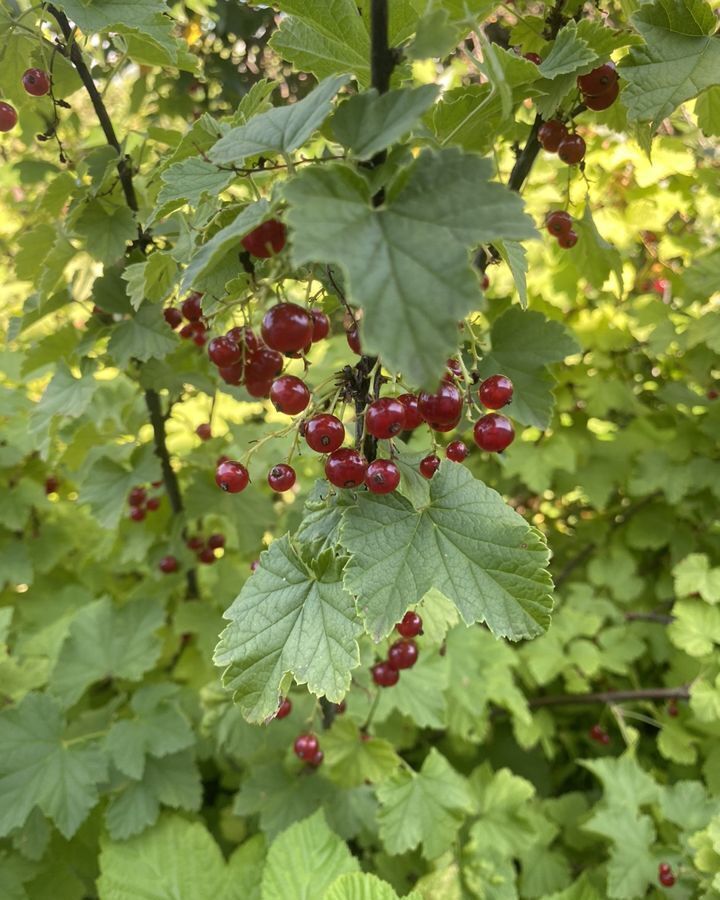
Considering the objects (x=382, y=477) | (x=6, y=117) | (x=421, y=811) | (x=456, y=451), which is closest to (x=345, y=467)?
(x=382, y=477)

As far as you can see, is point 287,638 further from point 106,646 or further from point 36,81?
point 36,81

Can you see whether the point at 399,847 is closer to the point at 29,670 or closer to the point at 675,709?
the point at 29,670

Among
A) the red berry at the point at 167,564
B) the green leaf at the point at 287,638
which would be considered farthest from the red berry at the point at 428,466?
the red berry at the point at 167,564

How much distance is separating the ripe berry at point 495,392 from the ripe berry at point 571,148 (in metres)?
0.45

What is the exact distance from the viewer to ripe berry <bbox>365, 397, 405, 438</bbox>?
2.55 ft

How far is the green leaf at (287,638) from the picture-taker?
0.83 m

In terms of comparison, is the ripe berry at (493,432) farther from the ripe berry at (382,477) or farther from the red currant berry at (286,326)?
the red currant berry at (286,326)

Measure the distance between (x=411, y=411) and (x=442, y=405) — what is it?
1.7 inches

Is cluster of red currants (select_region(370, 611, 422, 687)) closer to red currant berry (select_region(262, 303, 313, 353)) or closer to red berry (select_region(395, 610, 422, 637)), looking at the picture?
red berry (select_region(395, 610, 422, 637))

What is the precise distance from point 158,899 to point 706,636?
1.58 m

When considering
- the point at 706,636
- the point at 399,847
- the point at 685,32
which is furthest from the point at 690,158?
the point at 399,847

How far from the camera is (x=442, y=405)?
2.63 feet

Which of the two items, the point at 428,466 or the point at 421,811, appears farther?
the point at 421,811

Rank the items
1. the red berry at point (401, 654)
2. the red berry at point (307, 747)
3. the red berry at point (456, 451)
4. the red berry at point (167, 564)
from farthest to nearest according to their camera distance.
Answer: the red berry at point (167, 564) → the red berry at point (307, 747) → the red berry at point (401, 654) → the red berry at point (456, 451)
